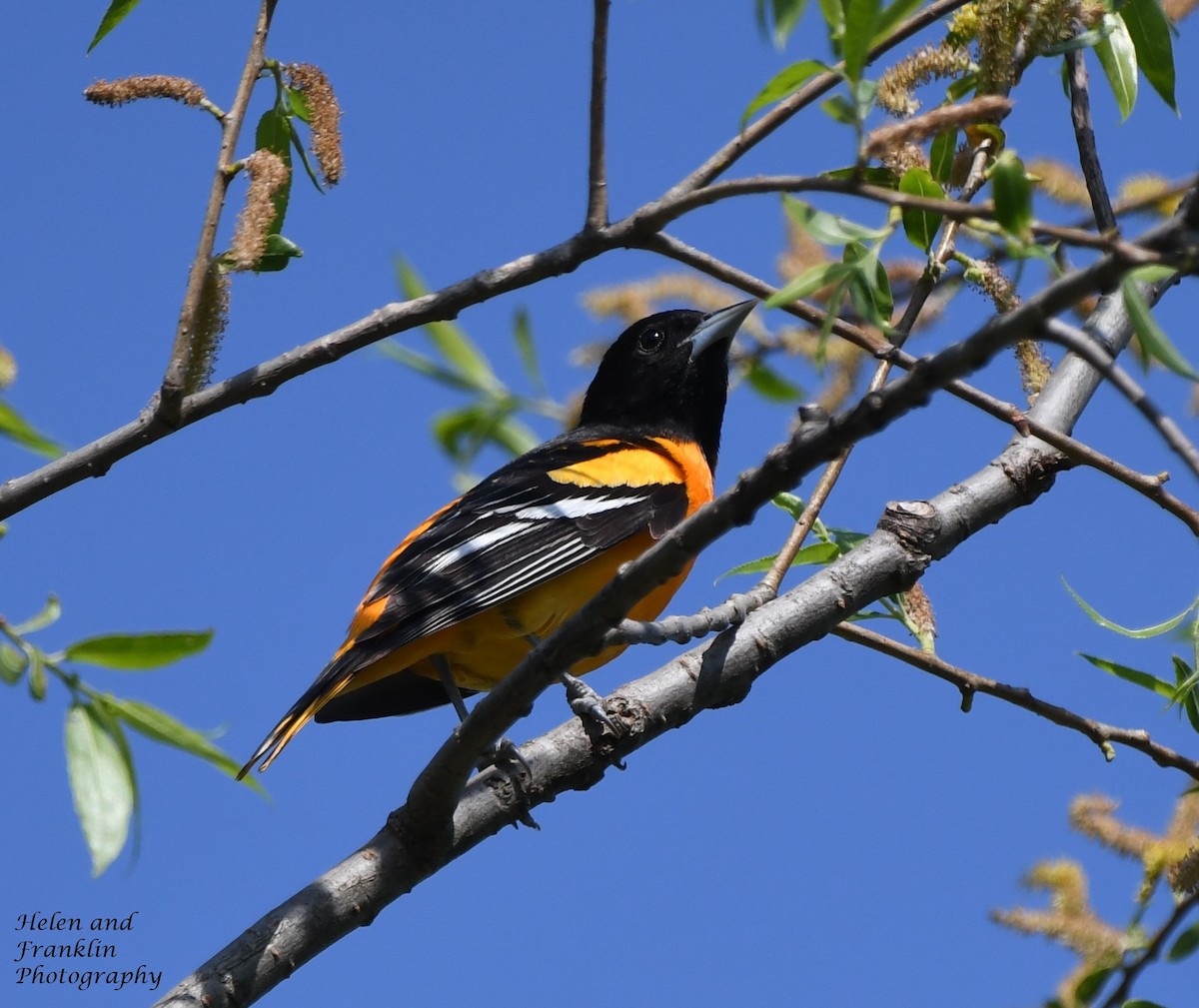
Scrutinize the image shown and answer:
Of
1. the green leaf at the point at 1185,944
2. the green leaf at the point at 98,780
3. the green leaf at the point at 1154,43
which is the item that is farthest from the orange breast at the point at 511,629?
the green leaf at the point at 1185,944

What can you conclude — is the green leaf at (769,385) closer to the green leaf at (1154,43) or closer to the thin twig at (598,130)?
the thin twig at (598,130)

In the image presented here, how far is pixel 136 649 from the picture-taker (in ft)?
8.87

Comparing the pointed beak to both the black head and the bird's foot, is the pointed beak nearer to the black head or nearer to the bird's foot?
the black head

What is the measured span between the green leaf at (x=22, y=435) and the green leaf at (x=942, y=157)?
6.76 feet

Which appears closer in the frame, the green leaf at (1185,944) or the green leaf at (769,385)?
the green leaf at (1185,944)

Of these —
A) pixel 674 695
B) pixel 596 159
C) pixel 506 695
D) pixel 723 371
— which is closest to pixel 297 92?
pixel 596 159

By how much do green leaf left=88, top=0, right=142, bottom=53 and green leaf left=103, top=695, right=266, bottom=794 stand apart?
1361mm

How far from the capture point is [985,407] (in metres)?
2.99

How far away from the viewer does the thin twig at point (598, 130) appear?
2.50 metres

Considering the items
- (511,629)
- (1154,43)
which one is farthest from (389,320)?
(511,629)

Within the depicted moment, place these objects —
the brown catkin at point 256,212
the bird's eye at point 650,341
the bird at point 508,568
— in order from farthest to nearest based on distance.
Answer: the bird's eye at point 650,341, the bird at point 508,568, the brown catkin at point 256,212

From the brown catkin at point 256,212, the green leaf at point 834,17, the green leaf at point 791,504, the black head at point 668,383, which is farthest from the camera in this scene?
the black head at point 668,383

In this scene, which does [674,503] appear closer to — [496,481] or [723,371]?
[496,481]

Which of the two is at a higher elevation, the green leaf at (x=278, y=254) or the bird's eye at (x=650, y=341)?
the bird's eye at (x=650, y=341)
